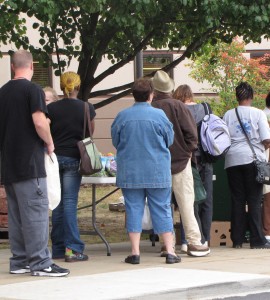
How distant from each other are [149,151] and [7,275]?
191cm

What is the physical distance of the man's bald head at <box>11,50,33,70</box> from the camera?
387 inches

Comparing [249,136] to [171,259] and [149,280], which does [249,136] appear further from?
[149,280]

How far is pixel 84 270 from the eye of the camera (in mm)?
10367

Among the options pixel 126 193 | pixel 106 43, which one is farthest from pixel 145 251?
pixel 106 43

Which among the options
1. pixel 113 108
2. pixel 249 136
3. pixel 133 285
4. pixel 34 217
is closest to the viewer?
pixel 133 285

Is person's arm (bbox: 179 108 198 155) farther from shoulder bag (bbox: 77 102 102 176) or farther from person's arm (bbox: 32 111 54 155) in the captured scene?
person's arm (bbox: 32 111 54 155)

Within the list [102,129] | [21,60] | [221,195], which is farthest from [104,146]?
[21,60]

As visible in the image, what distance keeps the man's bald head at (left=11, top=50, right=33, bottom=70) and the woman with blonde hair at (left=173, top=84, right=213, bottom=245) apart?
2.53 metres

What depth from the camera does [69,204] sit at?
432 inches

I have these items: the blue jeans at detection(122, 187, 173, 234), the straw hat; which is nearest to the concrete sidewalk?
the blue jeans at detection(122, 187, 173, 234)

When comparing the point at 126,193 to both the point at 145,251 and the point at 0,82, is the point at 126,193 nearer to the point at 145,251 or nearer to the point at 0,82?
the point at 145,251

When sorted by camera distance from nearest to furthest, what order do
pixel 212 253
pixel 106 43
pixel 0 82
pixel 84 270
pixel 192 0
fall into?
1. pixel 84 270
2. pixel 212 253
3. pixel 192 0
4. pixel 106 43
5. pixel 0 82

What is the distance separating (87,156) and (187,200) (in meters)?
1.27

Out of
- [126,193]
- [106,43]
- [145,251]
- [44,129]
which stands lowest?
[145,251]
